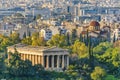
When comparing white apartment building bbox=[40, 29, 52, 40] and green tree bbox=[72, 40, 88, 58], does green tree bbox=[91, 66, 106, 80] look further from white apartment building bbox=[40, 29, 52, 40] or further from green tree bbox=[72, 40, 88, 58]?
white apartment building bbox=[40, 29, 52, 40]

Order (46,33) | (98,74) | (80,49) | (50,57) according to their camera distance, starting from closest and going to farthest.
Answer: (98,74) < (50,57) < (80,49) < (46,33)

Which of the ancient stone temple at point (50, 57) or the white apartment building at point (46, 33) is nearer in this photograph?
the ancient stone temple at point (50, 57)

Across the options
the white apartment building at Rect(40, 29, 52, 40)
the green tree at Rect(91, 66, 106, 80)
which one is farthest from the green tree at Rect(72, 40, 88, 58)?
the white apartment building at Rect(40, 29, 52, 40)

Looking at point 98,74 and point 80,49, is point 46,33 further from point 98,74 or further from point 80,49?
point 98,74

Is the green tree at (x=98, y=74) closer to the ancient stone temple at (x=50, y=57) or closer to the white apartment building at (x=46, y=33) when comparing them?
the ancient stone temple at (x=50, y=57)

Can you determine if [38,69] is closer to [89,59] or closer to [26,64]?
[26,64]

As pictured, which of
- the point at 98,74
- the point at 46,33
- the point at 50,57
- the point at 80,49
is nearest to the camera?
the point at 98,74

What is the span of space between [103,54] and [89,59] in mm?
5267

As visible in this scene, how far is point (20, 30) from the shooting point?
75.9m

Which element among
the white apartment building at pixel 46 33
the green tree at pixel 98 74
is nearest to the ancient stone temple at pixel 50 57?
the green tree at pixel 98 74

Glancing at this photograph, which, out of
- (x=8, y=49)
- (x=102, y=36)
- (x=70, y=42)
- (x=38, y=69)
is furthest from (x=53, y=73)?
(x=102, y=36)

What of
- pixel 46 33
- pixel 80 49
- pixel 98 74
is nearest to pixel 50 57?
pixel 98 74

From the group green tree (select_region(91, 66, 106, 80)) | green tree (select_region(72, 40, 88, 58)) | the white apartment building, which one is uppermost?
green tree (select_region(91, 66, 106, 80))

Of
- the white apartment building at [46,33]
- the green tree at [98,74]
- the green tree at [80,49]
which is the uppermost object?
the green tree at [98,74]
